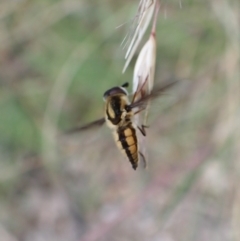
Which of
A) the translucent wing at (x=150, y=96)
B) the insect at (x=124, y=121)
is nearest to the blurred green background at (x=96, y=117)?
the insect at (x=124, y=121)

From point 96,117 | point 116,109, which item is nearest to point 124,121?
point 116,109

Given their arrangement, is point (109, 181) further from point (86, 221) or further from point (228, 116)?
point (228, 116)

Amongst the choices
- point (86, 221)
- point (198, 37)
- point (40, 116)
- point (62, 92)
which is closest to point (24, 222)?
point (86, 221)

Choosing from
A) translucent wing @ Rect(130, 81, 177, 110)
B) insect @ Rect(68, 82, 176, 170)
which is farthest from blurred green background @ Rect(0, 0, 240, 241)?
translucent wing @ Rect(130, 81, 177, 110)

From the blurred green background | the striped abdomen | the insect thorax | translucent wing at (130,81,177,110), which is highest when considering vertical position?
translucent wing at (130,81,177,110)

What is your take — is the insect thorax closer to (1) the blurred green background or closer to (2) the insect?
(2) the insect
